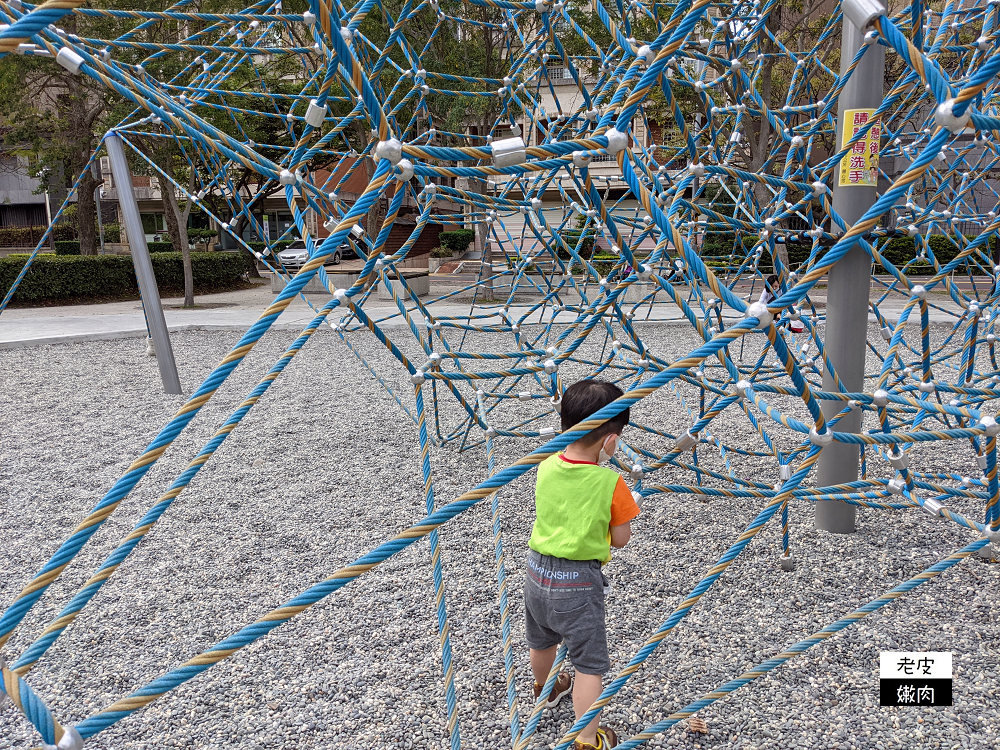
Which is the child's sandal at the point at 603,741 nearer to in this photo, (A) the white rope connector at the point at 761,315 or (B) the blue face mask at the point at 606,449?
(B) the blue face mask at the point at 606,449

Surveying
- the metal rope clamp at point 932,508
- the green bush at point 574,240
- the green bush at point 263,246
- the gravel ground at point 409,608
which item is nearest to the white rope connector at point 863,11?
the metal rope clamp at point 932,508

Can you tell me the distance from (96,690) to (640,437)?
292cm

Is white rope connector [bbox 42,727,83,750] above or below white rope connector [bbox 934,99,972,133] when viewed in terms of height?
below

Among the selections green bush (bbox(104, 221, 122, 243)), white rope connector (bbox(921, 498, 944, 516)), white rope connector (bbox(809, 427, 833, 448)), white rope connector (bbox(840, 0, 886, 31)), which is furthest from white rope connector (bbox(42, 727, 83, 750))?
green bush (bbox(104, 221, 122, 243))

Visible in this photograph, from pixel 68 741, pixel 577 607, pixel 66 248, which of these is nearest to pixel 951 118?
pixel 577 607

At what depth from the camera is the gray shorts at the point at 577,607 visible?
5.08 ft

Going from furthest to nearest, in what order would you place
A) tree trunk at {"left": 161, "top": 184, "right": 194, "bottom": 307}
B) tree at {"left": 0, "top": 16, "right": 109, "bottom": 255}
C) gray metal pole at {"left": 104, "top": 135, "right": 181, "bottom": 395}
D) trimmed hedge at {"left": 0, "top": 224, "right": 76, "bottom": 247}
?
trimmed hedge at {"left": 0, "top": 224, "right": 76, "bottom": 247}, tree at {"left": 0, "top": 16, "right": 109, "bottom": 255}, tree trunk at {"left": 161, "top": 184, "right": 194, "bottom": 307}, gray metal pole at {"left": 104, "top": 135, "right": 181, "bottom": 395}

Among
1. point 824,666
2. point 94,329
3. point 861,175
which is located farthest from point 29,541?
point 94,329

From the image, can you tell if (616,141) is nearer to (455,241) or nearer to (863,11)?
(863,11)

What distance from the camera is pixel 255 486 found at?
340 centimetres

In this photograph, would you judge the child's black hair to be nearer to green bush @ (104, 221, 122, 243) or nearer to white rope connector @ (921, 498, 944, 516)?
white rope connector @ (921, 498, 944, 516)

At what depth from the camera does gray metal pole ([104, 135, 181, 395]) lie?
4820 millimetres

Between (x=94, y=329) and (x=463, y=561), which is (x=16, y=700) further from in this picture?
(x=94, y=329)

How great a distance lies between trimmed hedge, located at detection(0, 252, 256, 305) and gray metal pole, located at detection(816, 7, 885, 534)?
12.3 meters
